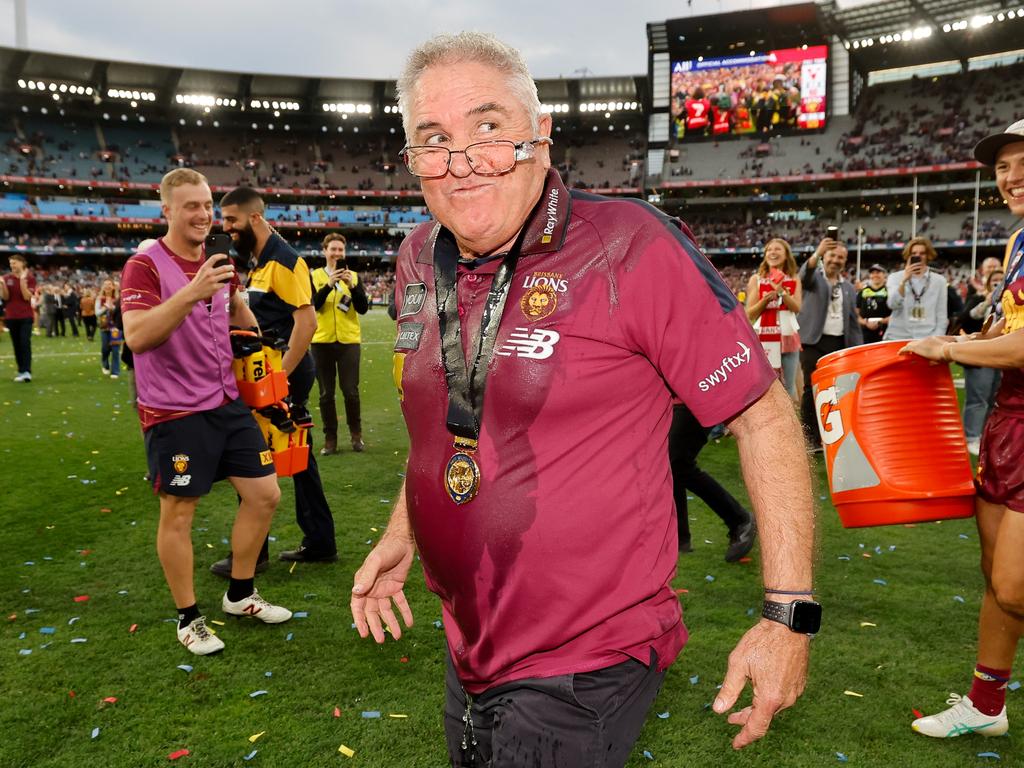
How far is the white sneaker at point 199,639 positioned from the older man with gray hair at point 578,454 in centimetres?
257

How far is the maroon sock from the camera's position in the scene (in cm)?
277

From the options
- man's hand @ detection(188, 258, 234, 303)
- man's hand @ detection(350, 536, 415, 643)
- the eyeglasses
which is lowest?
man's hand @ detection(350, 536, 415, 643)

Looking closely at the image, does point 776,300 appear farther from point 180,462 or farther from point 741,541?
point 180,462

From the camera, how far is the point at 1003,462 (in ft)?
8.23

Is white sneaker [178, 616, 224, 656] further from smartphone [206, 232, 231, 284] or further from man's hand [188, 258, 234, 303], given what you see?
smartphone [206, 232, 231, 284]

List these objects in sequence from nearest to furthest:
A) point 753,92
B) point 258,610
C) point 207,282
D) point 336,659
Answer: point 207,282, point 336,659, point 258,610, point 753,92

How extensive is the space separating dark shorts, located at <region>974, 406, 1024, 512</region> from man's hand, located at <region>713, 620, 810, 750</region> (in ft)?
5.52

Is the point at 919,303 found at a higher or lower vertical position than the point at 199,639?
higher

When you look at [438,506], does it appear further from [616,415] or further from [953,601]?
[953,601]

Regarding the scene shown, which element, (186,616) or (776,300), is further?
(776,300)

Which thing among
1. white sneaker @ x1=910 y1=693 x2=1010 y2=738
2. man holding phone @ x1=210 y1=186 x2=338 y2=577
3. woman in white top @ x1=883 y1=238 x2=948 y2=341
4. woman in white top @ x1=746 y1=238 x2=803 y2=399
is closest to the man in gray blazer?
woman in white top @ x1=746 y1=238 x2=803 y2=399

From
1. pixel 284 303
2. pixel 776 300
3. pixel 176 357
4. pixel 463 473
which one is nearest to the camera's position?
pixel 463 473

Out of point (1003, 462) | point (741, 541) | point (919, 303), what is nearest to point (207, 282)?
point (1003, 462)

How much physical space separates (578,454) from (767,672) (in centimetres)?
54
